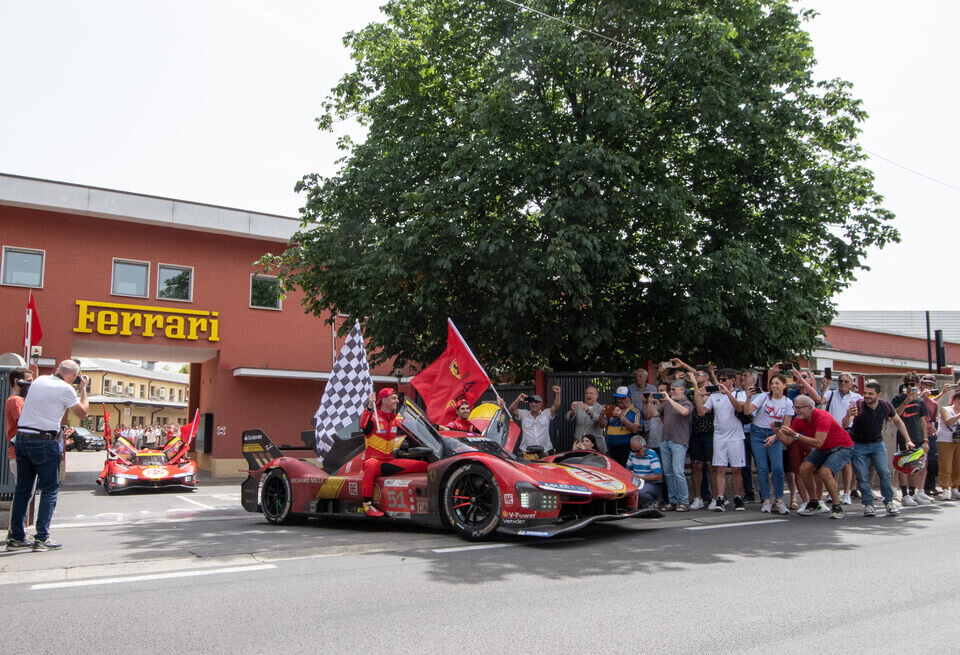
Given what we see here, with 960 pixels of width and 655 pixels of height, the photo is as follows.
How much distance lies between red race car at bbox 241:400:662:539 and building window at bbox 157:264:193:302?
51.0ft

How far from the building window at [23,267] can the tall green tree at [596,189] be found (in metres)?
10.9

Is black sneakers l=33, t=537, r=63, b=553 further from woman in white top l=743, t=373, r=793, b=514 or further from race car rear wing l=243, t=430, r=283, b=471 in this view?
woman in white top l=743, t=373, r=793, b=514

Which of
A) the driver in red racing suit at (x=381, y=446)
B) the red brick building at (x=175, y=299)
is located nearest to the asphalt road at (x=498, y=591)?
the driver in red racing suit at (x=381, y=446)

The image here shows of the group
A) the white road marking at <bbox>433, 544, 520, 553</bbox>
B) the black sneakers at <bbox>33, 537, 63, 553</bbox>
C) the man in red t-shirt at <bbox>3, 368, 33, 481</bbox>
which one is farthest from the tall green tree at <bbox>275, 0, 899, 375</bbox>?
the black sneakers at <bbox>33, 537, 63, 553</bbox>

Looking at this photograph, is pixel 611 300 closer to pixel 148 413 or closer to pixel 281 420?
pixel 281 420

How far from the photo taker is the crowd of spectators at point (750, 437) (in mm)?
9789

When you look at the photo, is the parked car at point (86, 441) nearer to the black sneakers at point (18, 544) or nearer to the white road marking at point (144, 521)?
the white road marking at point (144, 521)

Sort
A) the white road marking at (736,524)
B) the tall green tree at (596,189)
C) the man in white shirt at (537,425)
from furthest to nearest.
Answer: the tall green tree at (596,189)
the man in white shirt at (537,425)
the white road marking at (736,524)

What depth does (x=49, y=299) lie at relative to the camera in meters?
21.8

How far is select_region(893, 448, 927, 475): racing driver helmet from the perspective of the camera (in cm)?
1102

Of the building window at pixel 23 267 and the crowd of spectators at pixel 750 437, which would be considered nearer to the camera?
the crowd of spectators at pixel 750 437

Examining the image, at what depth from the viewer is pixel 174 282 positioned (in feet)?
78.3

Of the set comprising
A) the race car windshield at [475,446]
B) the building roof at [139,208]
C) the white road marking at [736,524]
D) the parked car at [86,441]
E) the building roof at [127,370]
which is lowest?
the parked car at [86,441]

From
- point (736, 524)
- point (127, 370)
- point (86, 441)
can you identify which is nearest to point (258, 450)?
point (736, 524)
